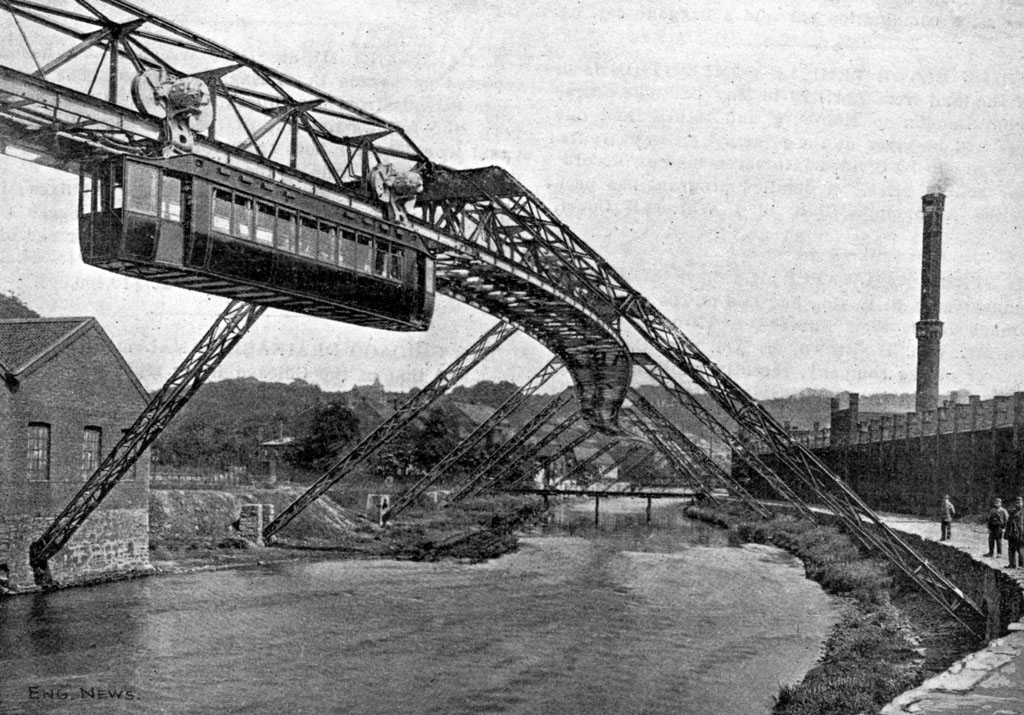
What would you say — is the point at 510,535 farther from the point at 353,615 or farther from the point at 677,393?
the point at 353,615

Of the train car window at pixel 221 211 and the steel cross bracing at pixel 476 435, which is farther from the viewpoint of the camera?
the steel cross bracing at pixel 476 435

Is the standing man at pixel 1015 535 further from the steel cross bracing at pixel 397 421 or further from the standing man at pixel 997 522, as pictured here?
the steel cross bracing at pixel 397 421

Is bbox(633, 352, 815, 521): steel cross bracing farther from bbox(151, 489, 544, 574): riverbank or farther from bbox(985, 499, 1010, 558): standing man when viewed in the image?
bbox(151, 489, 544, 574): riverbank

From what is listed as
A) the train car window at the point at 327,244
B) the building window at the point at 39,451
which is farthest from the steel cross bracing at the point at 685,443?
the train car window at the point at 327,244

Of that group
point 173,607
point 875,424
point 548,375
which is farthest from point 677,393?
point 875,424

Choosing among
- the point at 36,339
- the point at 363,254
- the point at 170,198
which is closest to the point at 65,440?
the point at 36,339

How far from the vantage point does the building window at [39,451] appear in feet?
60.9

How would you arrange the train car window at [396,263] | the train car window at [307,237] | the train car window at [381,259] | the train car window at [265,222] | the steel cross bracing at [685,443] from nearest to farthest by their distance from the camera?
the train car window at [265,222]
the train car window at [307,237]
the train car window at [381,259]
the train car window at [396,263]
the steel cross bracing at [685,443]

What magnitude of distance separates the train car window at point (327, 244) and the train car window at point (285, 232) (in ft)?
1.51

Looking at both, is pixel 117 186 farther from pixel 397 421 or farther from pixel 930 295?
pixel 930 295

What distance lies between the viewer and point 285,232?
1106 centimetres

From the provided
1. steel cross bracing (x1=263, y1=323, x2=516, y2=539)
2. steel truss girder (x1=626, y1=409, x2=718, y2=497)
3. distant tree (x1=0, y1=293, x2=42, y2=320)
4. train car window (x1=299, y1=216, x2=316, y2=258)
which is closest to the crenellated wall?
steel truss girder (x1=626, y1=409, x2=718, y2=497)

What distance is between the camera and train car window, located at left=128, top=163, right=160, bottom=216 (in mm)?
9055

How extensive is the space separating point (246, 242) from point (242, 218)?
0.89ft
